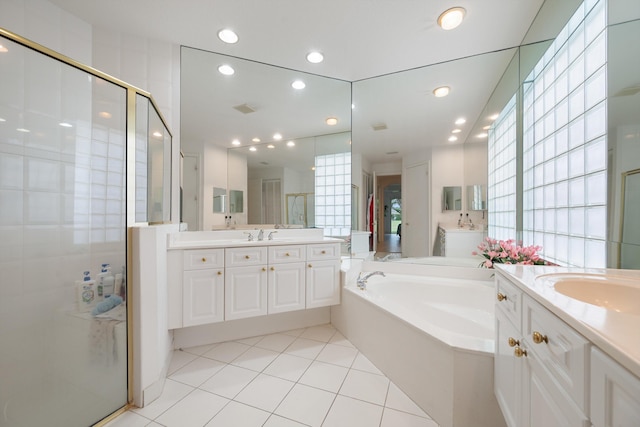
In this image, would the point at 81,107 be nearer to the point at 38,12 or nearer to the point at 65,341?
the point at 38,12

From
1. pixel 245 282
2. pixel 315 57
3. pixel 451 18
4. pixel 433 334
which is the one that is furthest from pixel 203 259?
pixel 451 18

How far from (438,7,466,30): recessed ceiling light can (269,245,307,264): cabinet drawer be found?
203 centimetres

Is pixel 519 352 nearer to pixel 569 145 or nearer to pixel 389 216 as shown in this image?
pixel 569 145

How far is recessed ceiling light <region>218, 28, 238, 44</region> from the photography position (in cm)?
185

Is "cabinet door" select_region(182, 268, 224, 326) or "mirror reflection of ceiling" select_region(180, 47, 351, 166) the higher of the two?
"mirror reflection of ceiling" select_region(180, 47, 351, 166)

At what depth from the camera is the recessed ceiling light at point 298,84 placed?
2.40 meters

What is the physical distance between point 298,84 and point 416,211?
184 centimetres

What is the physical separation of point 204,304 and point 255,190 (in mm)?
1102

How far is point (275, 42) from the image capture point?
6.46 ft

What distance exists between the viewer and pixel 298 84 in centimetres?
242

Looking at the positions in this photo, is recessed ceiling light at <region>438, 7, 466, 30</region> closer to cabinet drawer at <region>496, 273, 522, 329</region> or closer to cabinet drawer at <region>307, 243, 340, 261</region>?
cabinet drawer at <region>496, 273, 522, 329</region>

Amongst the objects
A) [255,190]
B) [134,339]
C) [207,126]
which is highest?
[207,126]

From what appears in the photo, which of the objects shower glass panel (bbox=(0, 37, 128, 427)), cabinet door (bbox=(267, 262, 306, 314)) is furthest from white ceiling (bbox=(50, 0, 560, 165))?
cabinet door (bbox=(267, 262, 306, 314))

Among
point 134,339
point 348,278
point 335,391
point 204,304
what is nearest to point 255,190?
point 204,304
